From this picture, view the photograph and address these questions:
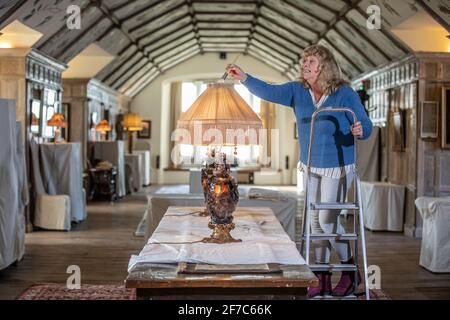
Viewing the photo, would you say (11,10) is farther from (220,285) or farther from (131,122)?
(131,122)

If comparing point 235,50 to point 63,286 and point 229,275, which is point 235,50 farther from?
point 229,275

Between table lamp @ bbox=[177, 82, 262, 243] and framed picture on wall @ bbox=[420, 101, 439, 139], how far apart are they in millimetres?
5969

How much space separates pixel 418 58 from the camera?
8.75m

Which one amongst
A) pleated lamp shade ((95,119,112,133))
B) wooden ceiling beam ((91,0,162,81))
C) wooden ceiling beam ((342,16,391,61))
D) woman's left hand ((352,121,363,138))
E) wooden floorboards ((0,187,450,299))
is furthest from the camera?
pleated lamp shade ((95,119,112,133))

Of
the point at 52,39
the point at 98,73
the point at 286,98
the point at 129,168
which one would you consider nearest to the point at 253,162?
the point at 129,168

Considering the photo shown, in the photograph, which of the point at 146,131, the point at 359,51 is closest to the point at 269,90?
the point at 359,51

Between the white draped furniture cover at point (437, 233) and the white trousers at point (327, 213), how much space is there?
2.72 m

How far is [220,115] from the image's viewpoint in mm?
3379

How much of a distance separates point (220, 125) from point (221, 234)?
59cm

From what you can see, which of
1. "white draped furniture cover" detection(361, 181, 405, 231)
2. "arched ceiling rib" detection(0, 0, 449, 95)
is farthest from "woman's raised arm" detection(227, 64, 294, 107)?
"white draped furniture cover" detection(361, 181, 405, 231)

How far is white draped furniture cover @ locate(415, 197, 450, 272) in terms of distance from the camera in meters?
6.22

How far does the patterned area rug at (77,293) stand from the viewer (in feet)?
16.6

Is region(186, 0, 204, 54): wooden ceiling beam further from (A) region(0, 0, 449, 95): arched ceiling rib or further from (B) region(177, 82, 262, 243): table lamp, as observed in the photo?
(B) region(177, 82, 262, 243): table lamp

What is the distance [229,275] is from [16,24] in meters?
6.43
